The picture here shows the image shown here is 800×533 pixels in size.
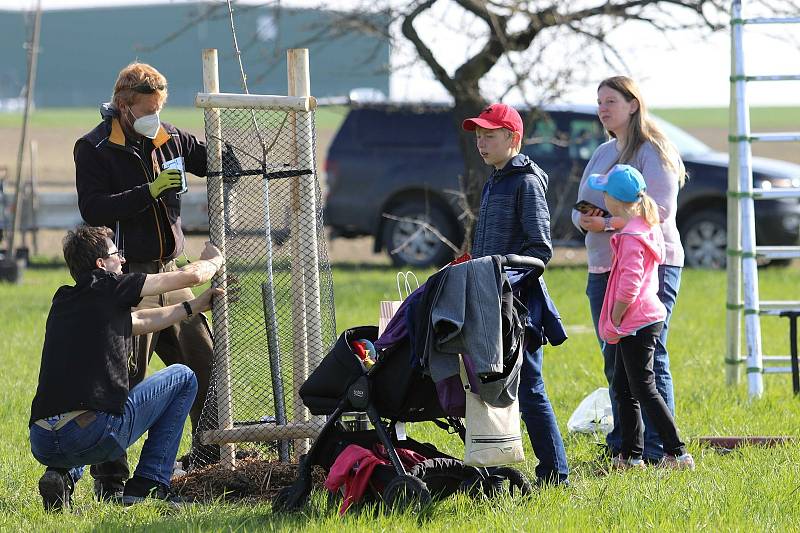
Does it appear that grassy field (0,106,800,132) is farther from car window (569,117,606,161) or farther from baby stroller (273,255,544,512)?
baby stroller (273,255,544,512)

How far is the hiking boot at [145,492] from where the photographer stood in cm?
529

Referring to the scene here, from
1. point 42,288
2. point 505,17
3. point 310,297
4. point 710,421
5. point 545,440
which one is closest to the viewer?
point 545,440

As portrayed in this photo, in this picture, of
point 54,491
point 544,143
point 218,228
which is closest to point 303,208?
point 218,228

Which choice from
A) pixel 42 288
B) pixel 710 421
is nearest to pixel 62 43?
pixel 42 288

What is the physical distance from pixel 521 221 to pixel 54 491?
7.56 feet

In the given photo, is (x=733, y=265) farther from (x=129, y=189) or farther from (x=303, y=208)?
(x=129, y=189)

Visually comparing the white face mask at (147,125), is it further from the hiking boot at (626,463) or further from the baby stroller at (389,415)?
the hiking boot at (626,463)

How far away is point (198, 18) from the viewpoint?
42.9ft

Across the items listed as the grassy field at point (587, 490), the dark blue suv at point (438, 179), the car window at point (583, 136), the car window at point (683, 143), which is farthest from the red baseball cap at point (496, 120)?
the car window at point (683, 143)

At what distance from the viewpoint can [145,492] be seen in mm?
5336

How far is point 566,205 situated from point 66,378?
11203 mm

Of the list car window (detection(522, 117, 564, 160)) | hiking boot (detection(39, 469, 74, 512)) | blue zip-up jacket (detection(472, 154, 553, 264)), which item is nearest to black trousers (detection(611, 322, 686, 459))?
blue zip-up jacket (detection(472, 154, 553, 264))

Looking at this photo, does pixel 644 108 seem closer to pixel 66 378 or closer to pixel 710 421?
pixel 710 421

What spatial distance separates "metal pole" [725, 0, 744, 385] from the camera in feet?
26.5
